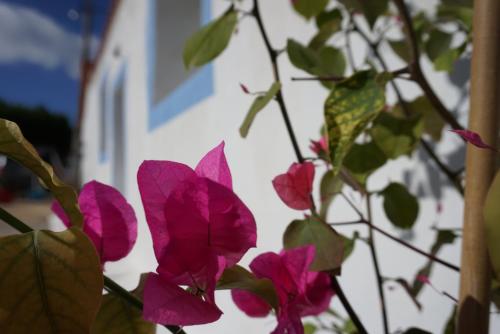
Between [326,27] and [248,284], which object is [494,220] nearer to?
[248,284]

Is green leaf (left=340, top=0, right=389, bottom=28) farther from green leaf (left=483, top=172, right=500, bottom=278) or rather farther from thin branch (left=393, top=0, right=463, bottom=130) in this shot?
green leaf (left=483, top=172, right=500, bottom=278)

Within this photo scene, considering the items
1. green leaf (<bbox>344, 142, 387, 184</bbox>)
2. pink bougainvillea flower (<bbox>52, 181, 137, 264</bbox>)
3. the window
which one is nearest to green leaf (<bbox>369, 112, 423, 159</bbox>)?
green leaf (<bbox>344, 142, 387, 184</bbox>)

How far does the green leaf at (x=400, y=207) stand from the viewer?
40cm

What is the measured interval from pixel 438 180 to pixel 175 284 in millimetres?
490

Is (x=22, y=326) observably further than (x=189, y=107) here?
No

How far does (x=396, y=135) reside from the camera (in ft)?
1.10

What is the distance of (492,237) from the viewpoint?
5.9 inches

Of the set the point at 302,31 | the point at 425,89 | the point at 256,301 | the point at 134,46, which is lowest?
the point at 256,301

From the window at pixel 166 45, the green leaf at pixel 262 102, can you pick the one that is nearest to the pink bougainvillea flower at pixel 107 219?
the green leaf at pixel 262 102

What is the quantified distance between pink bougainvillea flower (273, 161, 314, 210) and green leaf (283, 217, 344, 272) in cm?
1

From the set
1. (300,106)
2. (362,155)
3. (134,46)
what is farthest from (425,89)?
(134,46)

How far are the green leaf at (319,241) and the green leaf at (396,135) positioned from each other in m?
0.11

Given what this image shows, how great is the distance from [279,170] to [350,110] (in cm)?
57

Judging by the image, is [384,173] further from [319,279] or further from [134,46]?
[134,46]
